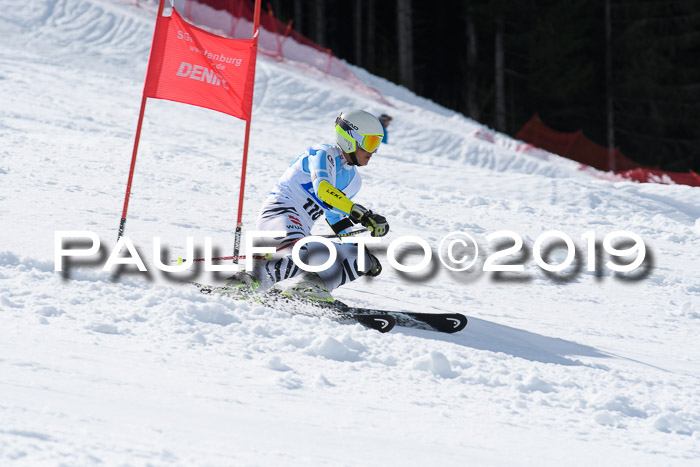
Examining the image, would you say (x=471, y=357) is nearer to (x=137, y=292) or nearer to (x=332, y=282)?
(x=332, y=282)

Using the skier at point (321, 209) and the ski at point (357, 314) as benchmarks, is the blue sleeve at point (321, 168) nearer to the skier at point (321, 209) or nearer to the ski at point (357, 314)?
the skier at point (321, 209)

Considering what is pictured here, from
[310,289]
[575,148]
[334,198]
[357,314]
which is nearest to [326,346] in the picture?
[357,314]

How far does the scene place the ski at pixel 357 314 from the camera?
4.82m

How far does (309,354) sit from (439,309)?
5.86ft

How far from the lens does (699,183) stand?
14305 millimetres

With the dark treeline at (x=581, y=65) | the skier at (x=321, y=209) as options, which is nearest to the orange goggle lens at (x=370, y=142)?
the skier at (x=321, y=209)

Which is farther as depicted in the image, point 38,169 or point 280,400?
point 38,169

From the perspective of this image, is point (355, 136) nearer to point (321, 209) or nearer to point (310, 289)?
point (321, 209)

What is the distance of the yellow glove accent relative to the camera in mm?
5113

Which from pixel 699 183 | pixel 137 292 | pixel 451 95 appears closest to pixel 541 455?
pixel 137 292

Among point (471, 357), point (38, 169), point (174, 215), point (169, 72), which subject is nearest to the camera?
point (471, 357)

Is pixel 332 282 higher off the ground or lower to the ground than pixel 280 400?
higher

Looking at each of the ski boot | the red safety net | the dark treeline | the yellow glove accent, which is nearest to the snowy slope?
the ski boot

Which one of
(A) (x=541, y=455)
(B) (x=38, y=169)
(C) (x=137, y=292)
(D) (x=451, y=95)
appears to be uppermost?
(D) (x=451, y=95)
